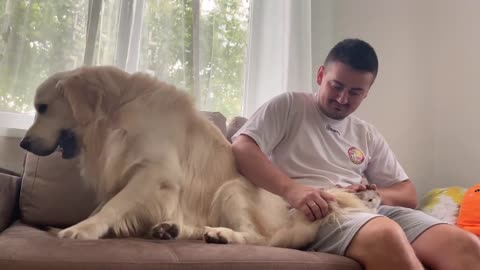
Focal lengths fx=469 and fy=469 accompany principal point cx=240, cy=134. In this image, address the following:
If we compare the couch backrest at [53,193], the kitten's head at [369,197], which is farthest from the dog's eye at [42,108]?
the kitten's head at [369,197]

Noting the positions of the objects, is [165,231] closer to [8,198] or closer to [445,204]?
[8,198]

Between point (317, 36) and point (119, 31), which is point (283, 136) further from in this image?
point (317, 36)

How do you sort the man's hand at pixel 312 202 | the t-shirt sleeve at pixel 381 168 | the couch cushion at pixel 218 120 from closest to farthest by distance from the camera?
1. the man's hand at pixel 312 202
2. the t-shirt sleeve at pixel 381 168
3. the couch cushion at pixel 218 120

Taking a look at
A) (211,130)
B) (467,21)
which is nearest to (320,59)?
(467,21)

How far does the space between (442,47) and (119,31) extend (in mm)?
1860

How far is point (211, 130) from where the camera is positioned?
175cm

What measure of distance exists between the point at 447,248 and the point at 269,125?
72 centimetres

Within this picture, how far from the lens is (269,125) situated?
1.73 metres

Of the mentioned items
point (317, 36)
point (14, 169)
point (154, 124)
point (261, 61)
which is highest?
point (317, 36)

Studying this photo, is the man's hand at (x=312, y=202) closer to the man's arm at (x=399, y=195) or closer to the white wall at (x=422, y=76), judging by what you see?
the man's arm at (x=399, y=195)

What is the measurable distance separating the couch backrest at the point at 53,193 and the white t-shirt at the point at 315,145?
25.1 inches

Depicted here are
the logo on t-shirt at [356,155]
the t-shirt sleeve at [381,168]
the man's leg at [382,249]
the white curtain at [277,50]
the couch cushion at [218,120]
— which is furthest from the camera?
the white curtain at [277,50]

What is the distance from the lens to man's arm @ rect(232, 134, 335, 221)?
1434mm

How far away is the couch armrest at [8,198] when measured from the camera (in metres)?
1.58
